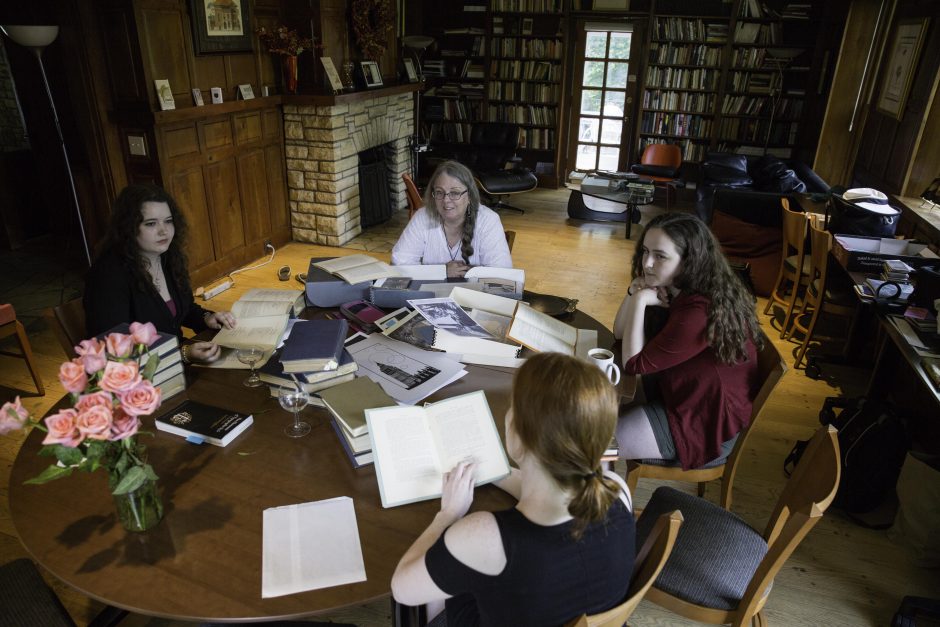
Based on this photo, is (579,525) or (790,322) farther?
(790,322)

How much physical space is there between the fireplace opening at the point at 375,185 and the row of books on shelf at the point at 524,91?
187 centimetres

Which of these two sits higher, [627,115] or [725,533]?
[627,115]

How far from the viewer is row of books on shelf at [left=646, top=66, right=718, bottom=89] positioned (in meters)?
7.06

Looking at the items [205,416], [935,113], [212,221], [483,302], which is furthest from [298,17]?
[935,113]

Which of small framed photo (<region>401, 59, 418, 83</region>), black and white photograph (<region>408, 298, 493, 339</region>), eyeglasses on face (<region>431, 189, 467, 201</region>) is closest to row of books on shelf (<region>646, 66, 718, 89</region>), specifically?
small framed photo (<region>401, 59, 418, 83</region>)

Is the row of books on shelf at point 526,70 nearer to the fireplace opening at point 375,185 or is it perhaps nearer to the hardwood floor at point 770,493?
the fireplace opening at point 375,185

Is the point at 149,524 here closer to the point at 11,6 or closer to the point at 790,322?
the point at 790,322

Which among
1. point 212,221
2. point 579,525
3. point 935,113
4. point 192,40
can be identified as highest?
point 192,40

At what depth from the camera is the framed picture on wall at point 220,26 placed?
13.7 feet

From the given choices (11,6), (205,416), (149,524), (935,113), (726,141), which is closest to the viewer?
(149,524)

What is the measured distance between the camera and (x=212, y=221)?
4.58 meters

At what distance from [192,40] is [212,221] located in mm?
1233

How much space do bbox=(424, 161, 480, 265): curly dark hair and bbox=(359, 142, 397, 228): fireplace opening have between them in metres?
2.97

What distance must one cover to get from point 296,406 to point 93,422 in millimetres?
576
